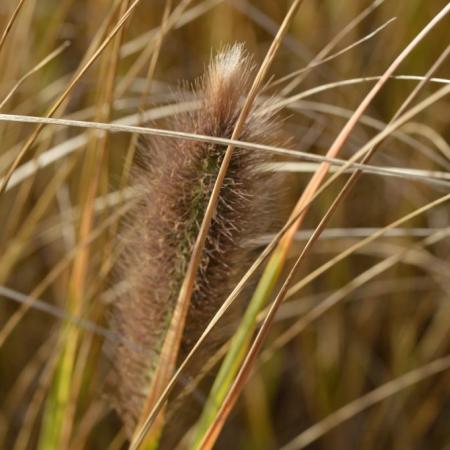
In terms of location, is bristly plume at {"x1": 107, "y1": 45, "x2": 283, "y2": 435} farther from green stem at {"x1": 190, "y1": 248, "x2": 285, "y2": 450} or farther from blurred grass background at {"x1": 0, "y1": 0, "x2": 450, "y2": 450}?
blurred grass background at {"x1": 0, "y1": 0, "x2": 450, "y2": 450}

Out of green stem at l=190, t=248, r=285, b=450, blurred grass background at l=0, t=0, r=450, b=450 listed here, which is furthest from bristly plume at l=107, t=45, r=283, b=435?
blurred grass background at l=0, t=0, r=450, b=450

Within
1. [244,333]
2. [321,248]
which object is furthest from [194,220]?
[321,248]

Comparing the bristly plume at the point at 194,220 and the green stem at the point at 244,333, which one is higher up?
the bristly plume at the point at 194,220

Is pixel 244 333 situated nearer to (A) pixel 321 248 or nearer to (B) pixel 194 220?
(B) pixel 194 220

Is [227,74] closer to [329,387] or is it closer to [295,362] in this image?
[329,387]

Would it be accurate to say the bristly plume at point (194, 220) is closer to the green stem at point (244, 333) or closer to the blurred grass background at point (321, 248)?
the green stem at point (244, 333)

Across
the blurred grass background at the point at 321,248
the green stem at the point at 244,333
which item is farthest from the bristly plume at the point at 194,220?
the blurred grass background at the point at 321,248

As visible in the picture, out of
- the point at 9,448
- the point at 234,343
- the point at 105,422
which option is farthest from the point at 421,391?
the point at 234,343

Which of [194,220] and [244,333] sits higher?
[194,220]
